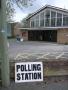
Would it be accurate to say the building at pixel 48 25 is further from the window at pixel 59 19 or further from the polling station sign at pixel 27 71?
the polling station sign at pixel 27 71

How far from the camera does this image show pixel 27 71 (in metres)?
7.54

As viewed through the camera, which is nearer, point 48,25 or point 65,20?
point 65,20

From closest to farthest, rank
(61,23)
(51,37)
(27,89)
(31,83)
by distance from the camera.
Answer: (27,89) < (31,83) < (61,23) < (51,37)

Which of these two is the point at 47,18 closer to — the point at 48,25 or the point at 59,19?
the point at 48,25

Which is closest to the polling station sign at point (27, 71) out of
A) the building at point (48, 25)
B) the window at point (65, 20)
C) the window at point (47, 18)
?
the building at point (48, 25)

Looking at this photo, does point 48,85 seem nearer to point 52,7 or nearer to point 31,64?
point 31,64

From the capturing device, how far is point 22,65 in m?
7.52

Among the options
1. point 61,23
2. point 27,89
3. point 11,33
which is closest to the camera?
point 27,89

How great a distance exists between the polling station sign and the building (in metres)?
32.0

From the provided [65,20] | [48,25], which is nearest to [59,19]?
[65,20]

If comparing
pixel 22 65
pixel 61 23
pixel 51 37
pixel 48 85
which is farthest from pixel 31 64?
pixel 51 37

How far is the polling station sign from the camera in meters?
7.54

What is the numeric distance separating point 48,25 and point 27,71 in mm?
38284

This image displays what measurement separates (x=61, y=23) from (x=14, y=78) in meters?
36.4
